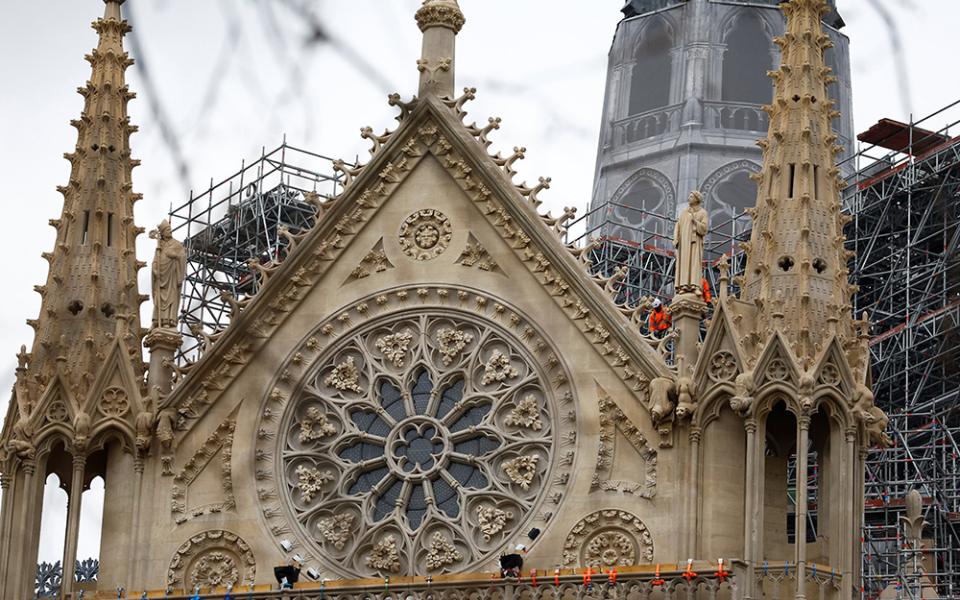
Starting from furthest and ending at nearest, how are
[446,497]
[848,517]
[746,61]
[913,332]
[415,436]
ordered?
[746,61] < [913,332] < [415,436] < [446,497] < [848,517]

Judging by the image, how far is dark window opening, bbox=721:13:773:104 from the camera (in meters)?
46.0

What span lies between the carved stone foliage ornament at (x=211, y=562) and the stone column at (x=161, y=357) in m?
1.99

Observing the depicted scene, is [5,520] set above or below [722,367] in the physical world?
below

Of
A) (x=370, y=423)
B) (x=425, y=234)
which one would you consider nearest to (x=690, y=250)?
(x=425, y=234)

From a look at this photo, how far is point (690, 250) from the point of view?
93.1 ft

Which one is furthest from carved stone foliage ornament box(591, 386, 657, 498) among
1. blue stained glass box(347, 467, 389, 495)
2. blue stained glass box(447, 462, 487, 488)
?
blue stained glass box(347, 467, 389, 495)

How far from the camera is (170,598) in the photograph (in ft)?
93.6

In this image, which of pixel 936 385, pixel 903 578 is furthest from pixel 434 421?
pixel 936 385

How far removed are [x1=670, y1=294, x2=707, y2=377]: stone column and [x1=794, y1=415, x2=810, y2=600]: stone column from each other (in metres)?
1.90

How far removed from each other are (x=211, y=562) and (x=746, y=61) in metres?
20.4

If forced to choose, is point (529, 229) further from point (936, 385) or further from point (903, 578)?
point (936, 385)

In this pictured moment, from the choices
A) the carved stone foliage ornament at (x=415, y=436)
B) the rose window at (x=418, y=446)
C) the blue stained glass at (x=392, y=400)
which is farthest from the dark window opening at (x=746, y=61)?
the blue stained glass at (x=392, y=400)

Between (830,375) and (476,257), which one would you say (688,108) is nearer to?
(476,257)

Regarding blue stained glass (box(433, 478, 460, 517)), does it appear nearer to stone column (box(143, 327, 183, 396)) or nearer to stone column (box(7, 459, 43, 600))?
stone column (box(143, 327, 183, 396))
